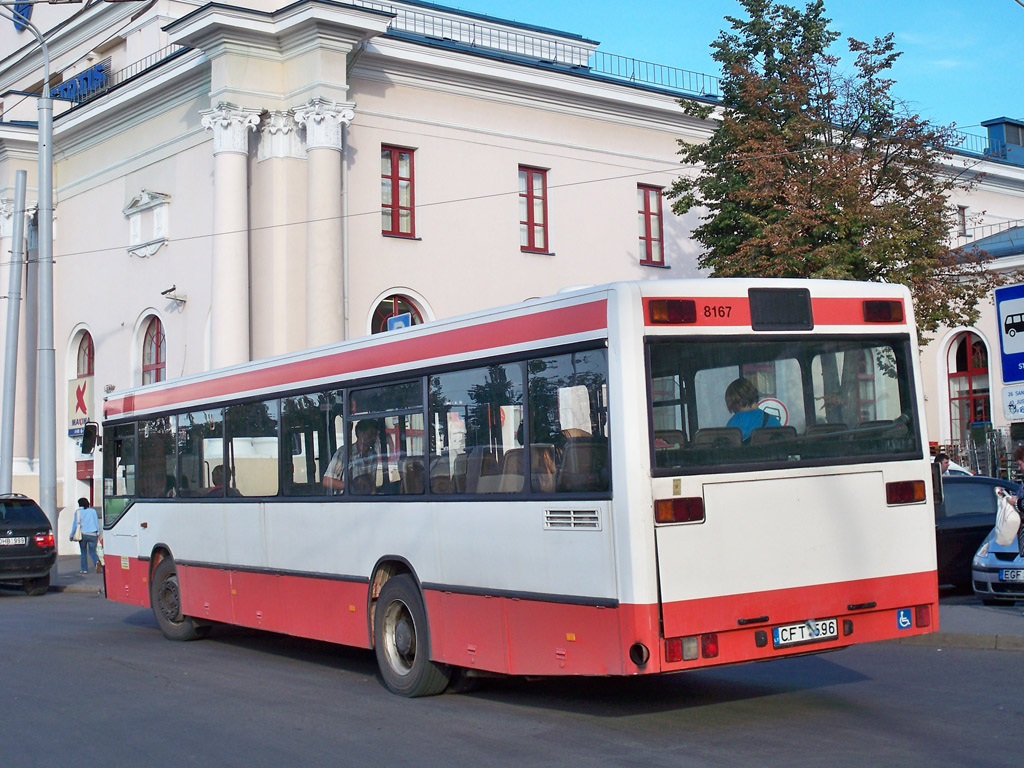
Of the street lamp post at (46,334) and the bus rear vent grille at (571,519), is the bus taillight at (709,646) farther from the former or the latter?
the street lamp post at (46,334)

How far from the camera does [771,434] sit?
8.04 m

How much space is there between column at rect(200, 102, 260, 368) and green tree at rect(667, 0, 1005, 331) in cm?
966

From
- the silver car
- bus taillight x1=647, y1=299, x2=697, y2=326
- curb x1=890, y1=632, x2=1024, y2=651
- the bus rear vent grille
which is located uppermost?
bus taillight x1=647, y1=299, x2=697, y2=326

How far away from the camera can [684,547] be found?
301 inches

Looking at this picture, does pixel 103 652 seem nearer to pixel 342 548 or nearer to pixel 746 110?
pixel 342 548

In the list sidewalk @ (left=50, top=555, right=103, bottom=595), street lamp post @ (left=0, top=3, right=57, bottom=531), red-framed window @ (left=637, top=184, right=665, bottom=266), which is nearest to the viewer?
sidewalk @ (left=50, top=555, right=103, bottom=595)

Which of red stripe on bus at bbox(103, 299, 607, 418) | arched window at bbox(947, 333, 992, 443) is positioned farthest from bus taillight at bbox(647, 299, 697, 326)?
arched window at bbox(947, 333, 992, 443)

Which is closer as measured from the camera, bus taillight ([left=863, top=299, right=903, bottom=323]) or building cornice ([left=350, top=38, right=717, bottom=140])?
bus taillight ([left=863, top=299, right=903, bottom=323])

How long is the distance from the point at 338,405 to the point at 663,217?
24056mm

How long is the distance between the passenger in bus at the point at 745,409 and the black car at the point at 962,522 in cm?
814

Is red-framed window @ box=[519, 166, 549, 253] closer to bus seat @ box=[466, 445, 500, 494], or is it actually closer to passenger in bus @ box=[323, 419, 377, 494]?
passenger in bus @ box=[323, 419, 377, 494]

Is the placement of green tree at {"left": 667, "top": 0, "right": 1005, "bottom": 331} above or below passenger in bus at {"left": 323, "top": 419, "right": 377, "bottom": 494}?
above

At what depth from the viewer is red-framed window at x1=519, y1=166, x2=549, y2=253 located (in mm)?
31172

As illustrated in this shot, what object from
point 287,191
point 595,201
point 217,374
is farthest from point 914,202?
point 217,374
